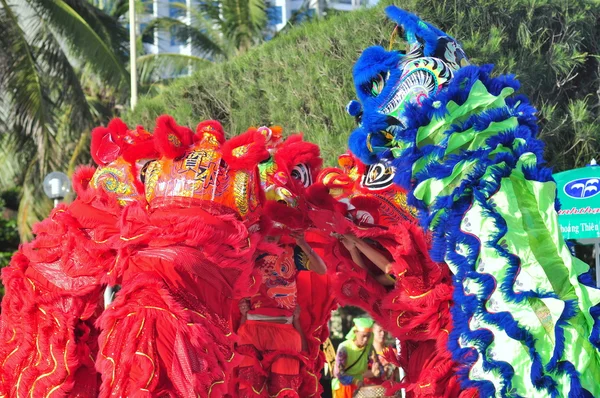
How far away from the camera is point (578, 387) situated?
3.14m

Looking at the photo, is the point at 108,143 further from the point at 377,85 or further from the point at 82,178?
the point at 377,85

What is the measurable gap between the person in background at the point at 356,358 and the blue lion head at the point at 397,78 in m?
3.22

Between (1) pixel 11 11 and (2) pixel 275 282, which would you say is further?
(1) pixel 11 11

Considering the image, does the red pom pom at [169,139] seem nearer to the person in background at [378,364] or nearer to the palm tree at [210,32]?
the person in background at [378,364]

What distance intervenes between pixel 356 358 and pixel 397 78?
136 inches

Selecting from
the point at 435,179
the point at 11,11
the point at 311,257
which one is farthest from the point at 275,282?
the point at 11,11

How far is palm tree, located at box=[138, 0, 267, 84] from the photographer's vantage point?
15.0 meters

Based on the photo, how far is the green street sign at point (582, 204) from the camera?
6066 mm

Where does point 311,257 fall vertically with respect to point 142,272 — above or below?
below

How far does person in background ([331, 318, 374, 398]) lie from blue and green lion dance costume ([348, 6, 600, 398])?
11.9 feet

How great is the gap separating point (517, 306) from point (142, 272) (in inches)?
60.6

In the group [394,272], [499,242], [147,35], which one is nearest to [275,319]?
[394,272]

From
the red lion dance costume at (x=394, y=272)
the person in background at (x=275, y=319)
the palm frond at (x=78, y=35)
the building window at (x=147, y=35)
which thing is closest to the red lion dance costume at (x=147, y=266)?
the red lion dance costume at (x=394, y=272)

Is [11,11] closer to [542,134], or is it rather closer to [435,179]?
[542,134]
